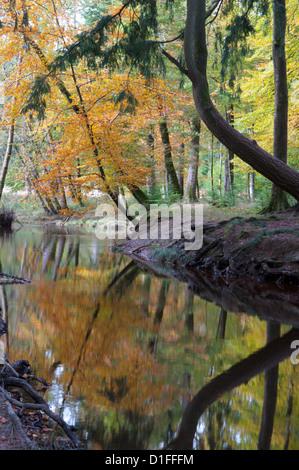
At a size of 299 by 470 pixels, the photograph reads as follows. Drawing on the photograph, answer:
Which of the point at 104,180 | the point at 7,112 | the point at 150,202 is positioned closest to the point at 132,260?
the point at 104,180

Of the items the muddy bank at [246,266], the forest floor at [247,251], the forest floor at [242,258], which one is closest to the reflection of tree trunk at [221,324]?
the muddy bank at [246,266]

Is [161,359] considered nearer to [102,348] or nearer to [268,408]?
[102,348]

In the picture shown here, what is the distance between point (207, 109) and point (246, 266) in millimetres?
3757

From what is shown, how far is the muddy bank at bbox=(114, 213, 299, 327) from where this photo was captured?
21.7 feet

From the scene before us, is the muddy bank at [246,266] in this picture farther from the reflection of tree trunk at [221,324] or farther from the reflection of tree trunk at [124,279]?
the reflection of tree trunk at [124,279]

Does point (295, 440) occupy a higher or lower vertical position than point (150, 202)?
lower

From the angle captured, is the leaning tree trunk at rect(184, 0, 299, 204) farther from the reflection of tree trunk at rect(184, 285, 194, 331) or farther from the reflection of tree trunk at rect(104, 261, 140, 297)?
the reflection of tree trunk at rect(104, 261, 140, 297)

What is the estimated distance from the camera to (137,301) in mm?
6801

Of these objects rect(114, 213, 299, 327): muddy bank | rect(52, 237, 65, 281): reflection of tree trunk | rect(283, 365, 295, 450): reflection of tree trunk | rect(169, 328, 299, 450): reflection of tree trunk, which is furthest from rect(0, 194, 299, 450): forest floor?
rect(52, 237, 65, 281): reflection of tree trunk

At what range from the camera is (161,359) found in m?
4.01

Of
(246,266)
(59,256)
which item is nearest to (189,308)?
(246,266)

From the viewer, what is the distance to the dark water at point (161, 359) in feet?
8.80

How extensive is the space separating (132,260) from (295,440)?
382 inches
